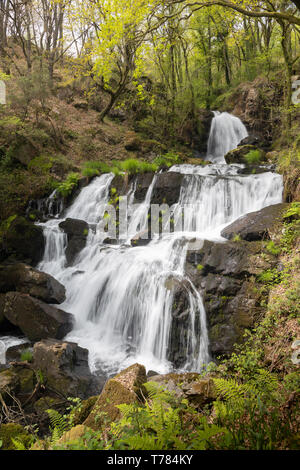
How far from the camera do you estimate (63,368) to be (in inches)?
206

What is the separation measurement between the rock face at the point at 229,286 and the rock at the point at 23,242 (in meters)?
5.86

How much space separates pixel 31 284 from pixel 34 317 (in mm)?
1165

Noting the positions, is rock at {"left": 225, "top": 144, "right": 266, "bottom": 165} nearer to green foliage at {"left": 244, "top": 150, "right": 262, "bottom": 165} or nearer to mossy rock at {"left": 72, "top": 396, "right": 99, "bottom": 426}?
green foliage at {"left": 244, "top": 150, "right": 262, "bottom": 165}

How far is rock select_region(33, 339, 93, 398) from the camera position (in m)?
5.01

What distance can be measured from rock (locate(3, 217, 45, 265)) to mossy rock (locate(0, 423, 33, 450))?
273 inches

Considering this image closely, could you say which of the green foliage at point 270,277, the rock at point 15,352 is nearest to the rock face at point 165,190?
the green foliage at point 270,277

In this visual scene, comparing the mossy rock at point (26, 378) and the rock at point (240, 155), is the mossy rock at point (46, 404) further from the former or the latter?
the rock at point (240, 155)

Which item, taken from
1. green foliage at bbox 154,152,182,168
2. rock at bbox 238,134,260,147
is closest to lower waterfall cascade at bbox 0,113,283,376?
green foliage at bbox 154,152,182,168

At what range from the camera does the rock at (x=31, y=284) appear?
7555 mm

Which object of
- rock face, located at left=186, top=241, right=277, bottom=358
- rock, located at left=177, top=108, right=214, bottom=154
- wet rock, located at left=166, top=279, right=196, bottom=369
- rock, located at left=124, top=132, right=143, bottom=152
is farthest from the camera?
rock, located at left=177, top=108, right=214, bottom=154

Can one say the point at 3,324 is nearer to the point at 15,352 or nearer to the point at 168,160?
the point at 15,352

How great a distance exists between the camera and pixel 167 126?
17.4m

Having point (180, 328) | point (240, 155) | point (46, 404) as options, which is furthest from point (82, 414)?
point (240, 155)
